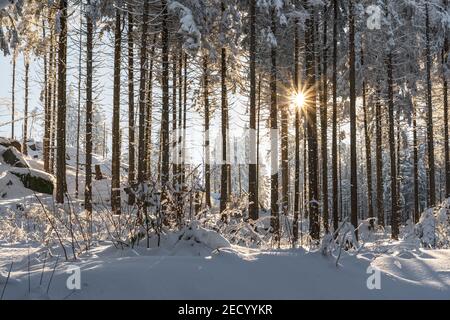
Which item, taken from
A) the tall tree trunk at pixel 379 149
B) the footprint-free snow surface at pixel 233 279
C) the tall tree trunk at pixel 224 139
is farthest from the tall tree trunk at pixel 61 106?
the tall tree trunk at pixel 379 149

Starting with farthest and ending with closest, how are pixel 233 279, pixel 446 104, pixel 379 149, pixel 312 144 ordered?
pixel 379 149 < pixel 446 104 < pixel 312 144 < pixel 233 279

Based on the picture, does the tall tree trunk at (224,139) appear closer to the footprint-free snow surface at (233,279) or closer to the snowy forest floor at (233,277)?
the snowy forest floor at (233,277)

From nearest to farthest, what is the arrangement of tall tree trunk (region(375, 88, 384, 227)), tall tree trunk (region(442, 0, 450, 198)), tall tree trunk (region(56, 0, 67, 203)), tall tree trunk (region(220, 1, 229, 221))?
tall tree trunk (region(220, 1, 229, 221)) < tall tree trunk (region(56, 0, 67, 203)) < tall tree trunk (region(442, 0, 450, 198)) < tall tree trunk (region(375, 88, 384, 227))

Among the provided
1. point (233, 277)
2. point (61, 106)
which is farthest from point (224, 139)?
point (233, 277)

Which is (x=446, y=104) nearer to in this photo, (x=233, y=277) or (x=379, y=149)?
(x=379, y=149)

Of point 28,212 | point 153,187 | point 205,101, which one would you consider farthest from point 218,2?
point 153,187

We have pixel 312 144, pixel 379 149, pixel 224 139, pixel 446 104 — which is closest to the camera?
pixel 312 144

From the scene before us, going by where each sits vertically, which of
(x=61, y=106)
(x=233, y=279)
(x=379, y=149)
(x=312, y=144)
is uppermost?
(x=61, y=106)

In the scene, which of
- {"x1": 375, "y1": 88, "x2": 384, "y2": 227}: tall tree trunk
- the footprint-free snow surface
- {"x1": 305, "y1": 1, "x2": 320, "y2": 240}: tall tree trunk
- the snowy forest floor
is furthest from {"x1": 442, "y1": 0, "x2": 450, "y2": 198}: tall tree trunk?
the footprint-free snow surface

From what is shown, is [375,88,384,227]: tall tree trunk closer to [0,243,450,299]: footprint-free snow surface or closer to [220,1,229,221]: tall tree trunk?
[220,1,229,221]: tall tree trunk

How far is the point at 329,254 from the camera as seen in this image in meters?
3.33

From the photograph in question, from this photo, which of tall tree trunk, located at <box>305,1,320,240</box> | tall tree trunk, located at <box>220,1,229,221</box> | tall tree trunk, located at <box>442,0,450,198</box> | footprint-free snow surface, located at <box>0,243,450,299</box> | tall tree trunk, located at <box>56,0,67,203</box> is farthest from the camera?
tall tree trunk, located at <box>442,0,450,198</box>

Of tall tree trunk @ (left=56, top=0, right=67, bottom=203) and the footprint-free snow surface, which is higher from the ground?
tall tree trunk @ (left=56, top=0, right=67, bottom=203)

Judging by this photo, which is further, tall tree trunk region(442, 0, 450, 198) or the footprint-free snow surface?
tall tree trunk region(442, 0, 450, 198)
